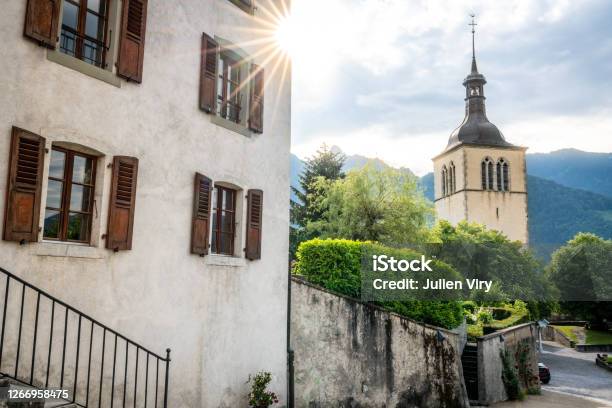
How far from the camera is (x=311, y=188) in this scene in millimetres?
32312

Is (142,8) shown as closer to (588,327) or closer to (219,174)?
(219,174)

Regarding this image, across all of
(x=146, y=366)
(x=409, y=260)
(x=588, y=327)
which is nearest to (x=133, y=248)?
(x=146, y=366)

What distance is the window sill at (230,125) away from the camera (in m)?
9.95

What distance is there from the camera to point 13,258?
6.51 metres

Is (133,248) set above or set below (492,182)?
below

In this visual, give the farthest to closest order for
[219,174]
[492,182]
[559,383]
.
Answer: [492,182] < [559,383] < [219,174]

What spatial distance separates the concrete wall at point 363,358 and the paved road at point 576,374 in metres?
9.92

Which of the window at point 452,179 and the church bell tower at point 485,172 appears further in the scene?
the window at point 452,179

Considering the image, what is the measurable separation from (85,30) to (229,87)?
3.53 metres

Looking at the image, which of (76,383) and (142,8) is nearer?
(76,383)

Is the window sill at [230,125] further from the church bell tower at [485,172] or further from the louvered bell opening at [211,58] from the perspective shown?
the church bell tower at [485,172]

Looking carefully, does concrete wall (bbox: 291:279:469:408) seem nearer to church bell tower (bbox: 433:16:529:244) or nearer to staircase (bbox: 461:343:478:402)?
staircase (bbox: 461:343:478:402)

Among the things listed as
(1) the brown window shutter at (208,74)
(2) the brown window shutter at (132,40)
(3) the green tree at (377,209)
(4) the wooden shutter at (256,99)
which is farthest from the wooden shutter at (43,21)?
(3) the green tree at (377,209)

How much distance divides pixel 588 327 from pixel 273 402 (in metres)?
51.8
